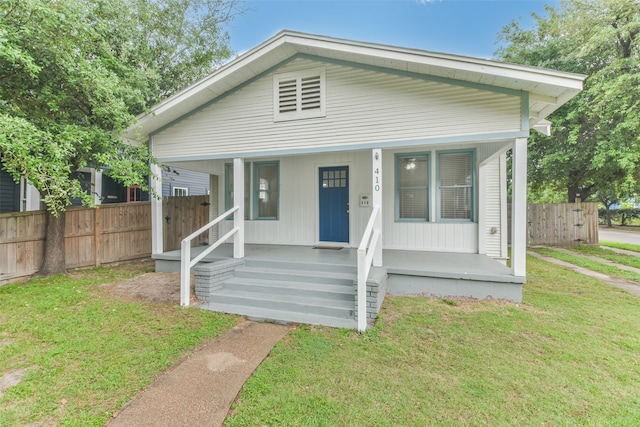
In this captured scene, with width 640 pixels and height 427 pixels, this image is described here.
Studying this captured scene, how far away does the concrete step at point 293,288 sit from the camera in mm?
4371

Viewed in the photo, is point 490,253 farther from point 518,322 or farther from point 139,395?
point 139,395

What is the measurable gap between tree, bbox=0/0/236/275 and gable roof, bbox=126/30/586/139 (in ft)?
2.41

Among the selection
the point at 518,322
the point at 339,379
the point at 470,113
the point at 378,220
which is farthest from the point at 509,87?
the point at 339,379

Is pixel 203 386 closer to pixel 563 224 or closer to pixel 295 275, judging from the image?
pixel 295 275

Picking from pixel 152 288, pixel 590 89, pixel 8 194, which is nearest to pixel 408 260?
pixel 152 288

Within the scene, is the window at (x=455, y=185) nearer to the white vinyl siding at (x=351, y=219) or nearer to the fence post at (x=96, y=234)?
the white vinyl siding at (x=351, y=219)

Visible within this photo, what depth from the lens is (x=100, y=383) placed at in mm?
2654

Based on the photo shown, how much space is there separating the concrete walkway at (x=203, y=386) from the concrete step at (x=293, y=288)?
938 mm

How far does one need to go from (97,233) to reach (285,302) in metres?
5.91

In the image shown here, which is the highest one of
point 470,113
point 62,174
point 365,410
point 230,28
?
point 230,28

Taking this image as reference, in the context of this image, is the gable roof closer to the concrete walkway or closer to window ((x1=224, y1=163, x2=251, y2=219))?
window ((x1=224, y1=163, x2=251, y2=219))

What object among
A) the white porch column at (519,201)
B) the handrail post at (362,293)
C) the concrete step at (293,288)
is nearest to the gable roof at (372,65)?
the white porch column at (519,201)

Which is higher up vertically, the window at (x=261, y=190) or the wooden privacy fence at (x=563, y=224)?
the window at (x=261, y=190)

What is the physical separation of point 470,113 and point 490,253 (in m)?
3.38
